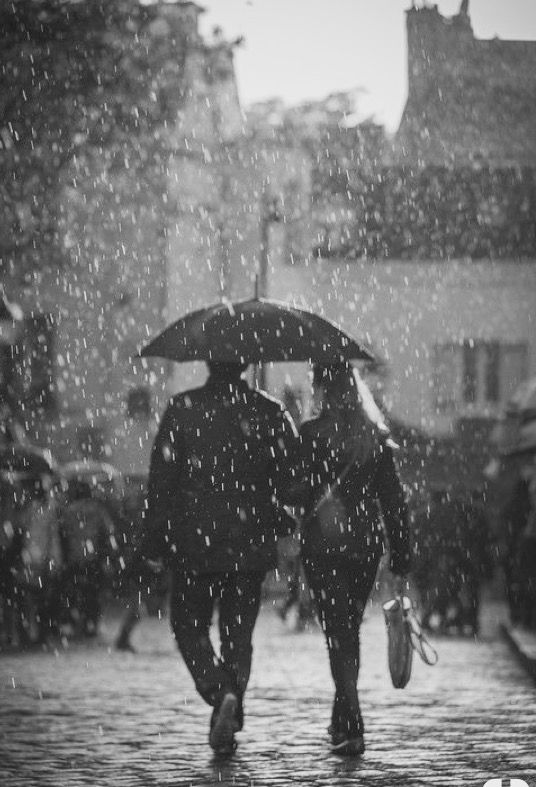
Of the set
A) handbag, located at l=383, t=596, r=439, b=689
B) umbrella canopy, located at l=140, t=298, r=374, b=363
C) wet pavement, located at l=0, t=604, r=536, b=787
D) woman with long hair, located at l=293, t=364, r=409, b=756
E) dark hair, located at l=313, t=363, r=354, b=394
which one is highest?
umbrella canopy, located at l=140, t=298, r=374, b=363

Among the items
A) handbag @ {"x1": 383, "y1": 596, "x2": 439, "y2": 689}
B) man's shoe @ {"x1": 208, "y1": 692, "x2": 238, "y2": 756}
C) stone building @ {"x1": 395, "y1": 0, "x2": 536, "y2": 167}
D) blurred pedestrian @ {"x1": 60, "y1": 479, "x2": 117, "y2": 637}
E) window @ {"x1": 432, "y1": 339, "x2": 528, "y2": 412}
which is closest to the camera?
man's shoe @ {"x1": 208, "y1": 692, "x2": 238, "y2": 756}

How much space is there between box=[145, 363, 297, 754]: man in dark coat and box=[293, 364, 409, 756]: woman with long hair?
0.50 feet

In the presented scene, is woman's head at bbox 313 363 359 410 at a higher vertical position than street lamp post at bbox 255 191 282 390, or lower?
lower

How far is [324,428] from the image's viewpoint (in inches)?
304

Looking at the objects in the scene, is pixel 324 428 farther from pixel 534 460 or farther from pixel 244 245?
pixel 244 245

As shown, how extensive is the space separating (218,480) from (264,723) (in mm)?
1511

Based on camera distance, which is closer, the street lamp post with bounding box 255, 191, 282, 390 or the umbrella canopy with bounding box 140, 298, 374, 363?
the umbrella canopy with bounding box 140, 298, 374, 363

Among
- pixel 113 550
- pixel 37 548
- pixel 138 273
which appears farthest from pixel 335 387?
pixel 138 273

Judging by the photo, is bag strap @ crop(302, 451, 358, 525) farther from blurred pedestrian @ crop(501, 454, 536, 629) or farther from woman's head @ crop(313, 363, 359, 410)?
blurred pedestrian @ crop(501, 454, 536, 629)

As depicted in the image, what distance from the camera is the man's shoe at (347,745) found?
7379mm

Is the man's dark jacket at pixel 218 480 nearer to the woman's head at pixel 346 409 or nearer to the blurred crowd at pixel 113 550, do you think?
the woman's head at pixel 346 409

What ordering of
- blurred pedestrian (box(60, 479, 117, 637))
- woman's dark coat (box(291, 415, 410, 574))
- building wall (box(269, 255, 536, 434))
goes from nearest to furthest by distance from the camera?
woman's dark coat (box(291, 415, 410, 574))
blurred pedestrian (box(60, 479, 117, 637))
building wall (box(269, 255, 536, 434))

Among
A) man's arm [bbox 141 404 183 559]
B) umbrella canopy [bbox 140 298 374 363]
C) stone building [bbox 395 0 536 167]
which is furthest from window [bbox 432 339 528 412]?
man's arm [bbox 141 404 183 559]

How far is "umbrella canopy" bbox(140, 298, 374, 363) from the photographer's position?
307 inches
